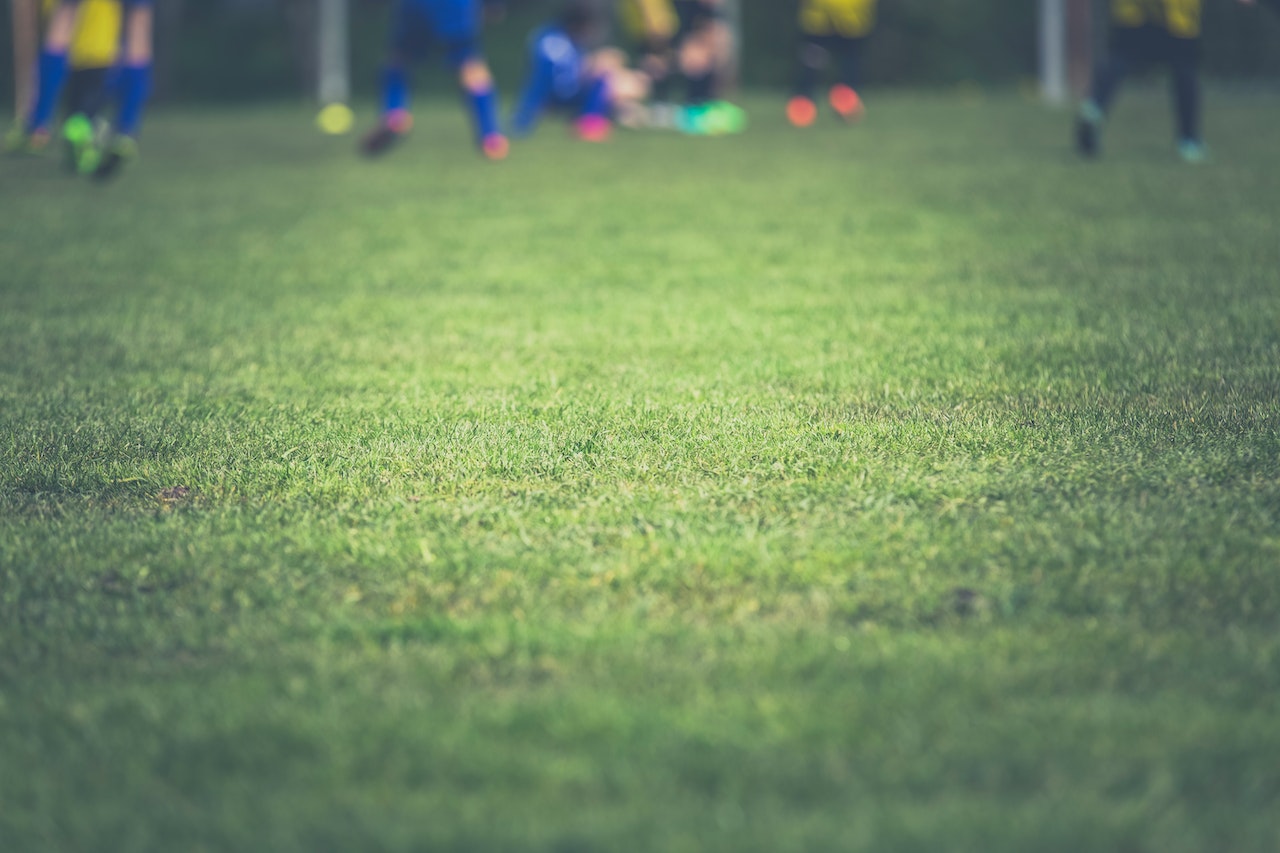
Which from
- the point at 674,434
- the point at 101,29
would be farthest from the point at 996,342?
the point at 101,29

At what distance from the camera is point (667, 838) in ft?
5.68

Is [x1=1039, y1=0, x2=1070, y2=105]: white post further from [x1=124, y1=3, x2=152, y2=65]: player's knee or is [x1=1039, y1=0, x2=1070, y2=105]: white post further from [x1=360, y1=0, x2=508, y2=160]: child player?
[x1=124, y1=3, x2=152, y2=65]: player's knee

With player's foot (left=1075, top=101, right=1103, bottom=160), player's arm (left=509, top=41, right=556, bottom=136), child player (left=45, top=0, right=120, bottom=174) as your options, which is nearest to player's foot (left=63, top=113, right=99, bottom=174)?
child player (left=45, top=0, right=120, bottom=174)

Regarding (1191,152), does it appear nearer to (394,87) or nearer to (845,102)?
(394,87)

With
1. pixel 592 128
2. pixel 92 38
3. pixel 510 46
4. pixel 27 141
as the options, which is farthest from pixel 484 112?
pixel 510 46

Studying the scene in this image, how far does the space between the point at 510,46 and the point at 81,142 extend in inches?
931

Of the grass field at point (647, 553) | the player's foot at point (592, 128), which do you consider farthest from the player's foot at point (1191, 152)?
the player's foot at point (592, 128)

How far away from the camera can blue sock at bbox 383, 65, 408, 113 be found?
1183cm

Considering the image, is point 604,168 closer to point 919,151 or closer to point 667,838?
point 919,151

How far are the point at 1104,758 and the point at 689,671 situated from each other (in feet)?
1.86

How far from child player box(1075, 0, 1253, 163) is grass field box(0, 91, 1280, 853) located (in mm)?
3970

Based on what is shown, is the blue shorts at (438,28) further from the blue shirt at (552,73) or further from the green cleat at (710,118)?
the green cleat at (710,118)

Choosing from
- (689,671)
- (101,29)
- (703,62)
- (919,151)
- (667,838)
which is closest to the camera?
(667,838)

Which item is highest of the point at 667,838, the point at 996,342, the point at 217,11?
the point at 667,838
